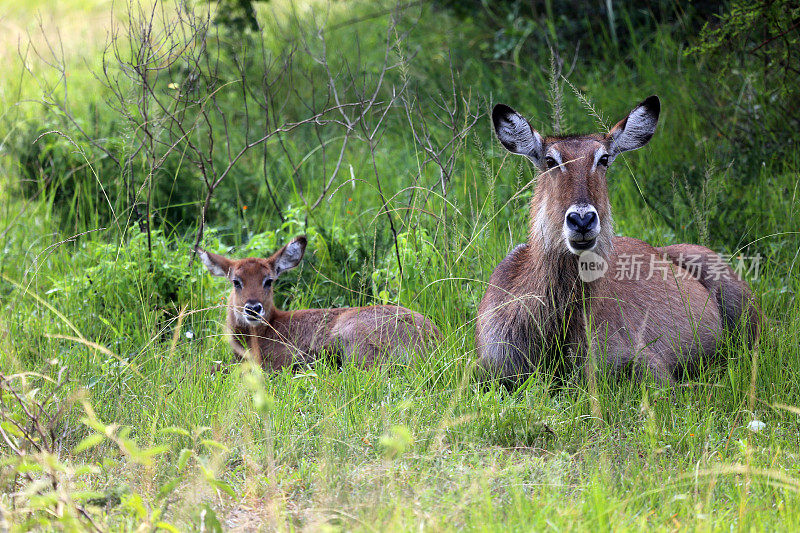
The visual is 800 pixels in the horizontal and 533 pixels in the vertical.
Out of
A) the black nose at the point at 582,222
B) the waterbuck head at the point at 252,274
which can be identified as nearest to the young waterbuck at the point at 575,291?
the black nose at the point at 582,222

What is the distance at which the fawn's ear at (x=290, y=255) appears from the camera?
553 centimetres

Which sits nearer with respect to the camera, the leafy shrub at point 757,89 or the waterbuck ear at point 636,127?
the waterbuck ear at point 636,127

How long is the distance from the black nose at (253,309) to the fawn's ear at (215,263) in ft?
1.08

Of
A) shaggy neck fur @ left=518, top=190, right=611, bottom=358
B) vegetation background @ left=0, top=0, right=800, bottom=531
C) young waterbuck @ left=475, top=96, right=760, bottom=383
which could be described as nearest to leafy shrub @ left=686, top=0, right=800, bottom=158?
vegetation background @ left=0, top=0, right=800, bottom=531

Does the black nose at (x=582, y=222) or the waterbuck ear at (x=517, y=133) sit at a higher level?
the waterbuck ear at (x=517, y=133)

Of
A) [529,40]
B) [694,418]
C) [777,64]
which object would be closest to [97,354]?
[694,418]

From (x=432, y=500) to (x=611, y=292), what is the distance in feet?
6.89

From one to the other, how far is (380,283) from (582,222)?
196cm

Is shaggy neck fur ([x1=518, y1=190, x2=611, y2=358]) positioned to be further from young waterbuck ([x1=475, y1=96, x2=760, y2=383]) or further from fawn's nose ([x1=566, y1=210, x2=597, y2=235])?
fawn's nose ([x1=566, y1=210, x2=597, y2=235])

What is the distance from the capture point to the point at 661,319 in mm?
4953

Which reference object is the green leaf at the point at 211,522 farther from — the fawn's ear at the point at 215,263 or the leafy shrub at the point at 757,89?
the leafy shrub at the point at 757,89

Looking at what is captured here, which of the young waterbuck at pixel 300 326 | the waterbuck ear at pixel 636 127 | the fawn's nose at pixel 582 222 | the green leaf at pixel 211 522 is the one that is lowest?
the young waterbuck at pixel 300 326

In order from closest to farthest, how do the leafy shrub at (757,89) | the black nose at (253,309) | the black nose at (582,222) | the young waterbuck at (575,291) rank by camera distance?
the black nose at (582,222) → the young waterbuck at (575,291) → the black nose at (253,309) → the leafy shrub at (757,89)

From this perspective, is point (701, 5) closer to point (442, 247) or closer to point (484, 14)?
point (484, 14)
